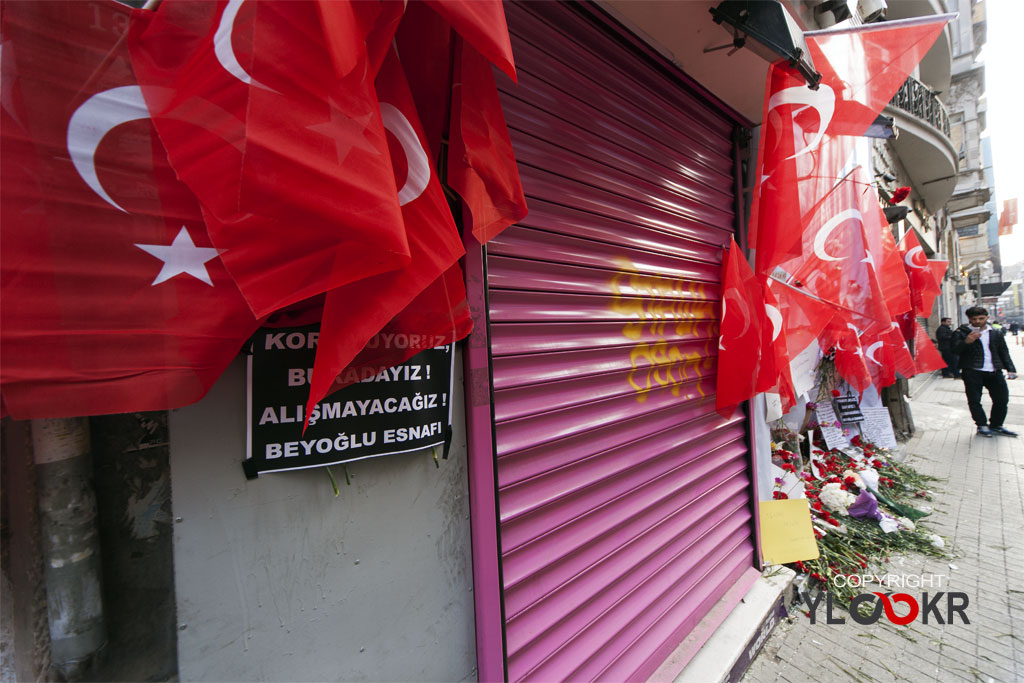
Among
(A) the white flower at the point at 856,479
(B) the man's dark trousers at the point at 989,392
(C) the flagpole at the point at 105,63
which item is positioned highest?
(C) the flagpole at the point at 105,63

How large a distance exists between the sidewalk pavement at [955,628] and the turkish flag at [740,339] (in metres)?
1.69

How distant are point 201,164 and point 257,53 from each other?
0.24 m

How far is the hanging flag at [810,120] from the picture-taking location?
2.29 meters

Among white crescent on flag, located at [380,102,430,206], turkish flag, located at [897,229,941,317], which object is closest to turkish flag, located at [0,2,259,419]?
white crescent on flag, located at [380,102,430,206]

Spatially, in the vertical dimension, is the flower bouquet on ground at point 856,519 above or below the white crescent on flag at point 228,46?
below

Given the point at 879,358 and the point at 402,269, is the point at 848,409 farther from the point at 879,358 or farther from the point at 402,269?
the point at 402,269

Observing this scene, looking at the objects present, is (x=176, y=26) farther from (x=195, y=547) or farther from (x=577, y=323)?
(x=577, y=323)

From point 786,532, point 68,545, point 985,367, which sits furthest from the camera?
point 985,367

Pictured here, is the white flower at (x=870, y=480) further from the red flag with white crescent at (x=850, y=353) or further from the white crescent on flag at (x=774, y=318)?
the white crescent on flag at (x=774, y=318)

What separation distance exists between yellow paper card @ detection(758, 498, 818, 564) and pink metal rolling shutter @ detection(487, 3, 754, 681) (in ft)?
1.74

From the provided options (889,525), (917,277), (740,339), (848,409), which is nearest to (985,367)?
(917,277)

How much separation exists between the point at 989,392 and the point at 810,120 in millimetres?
8781

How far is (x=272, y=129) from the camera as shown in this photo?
2.53 feet

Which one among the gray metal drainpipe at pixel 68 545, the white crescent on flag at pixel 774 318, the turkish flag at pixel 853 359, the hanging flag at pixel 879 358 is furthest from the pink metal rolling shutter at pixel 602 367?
the hanging flag at pixel 879 358
